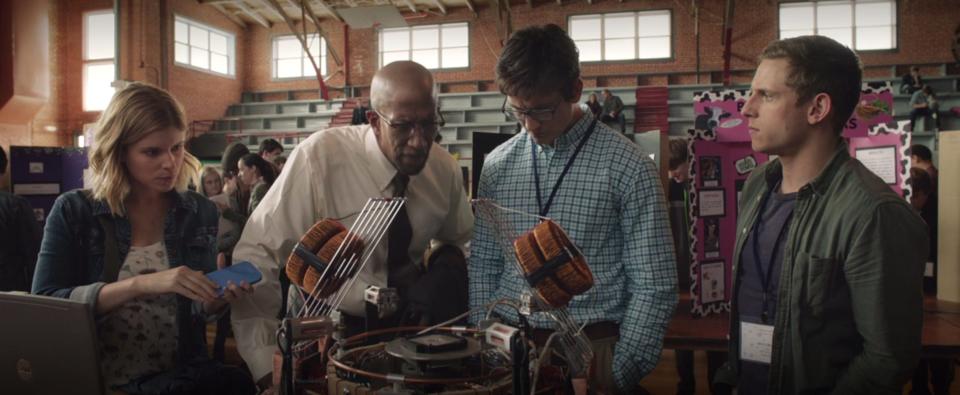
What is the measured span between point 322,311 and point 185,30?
601 inches

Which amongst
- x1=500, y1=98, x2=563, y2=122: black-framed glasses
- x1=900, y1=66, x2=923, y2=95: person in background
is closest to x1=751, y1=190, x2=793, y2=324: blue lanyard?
x1=500, y1=98, x2=563, y2=122: black-framed glasses

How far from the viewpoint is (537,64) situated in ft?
4.69

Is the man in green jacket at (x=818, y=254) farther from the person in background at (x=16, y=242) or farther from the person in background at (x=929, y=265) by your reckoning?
the person in background at (x=16, y=242)

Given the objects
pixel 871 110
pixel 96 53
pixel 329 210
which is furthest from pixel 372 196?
pixel 96 53

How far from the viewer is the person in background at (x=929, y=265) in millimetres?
2664

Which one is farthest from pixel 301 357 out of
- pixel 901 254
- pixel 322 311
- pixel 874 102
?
pixel 874 102

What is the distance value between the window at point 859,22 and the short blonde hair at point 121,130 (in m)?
13.6

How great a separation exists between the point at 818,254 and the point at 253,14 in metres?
16.0

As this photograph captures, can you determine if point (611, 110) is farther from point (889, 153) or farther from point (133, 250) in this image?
point (133, 250)

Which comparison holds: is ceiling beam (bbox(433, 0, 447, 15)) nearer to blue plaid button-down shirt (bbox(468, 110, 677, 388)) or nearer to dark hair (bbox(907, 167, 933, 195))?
dark hair (bbox(907, 167, 933, 195))

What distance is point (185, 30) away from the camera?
14.6 metres

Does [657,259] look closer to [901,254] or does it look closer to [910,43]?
[901,254]

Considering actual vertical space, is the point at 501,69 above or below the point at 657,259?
above

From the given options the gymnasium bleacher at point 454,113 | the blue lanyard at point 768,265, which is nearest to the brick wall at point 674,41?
the gymnasium bleacher at point 454,113
